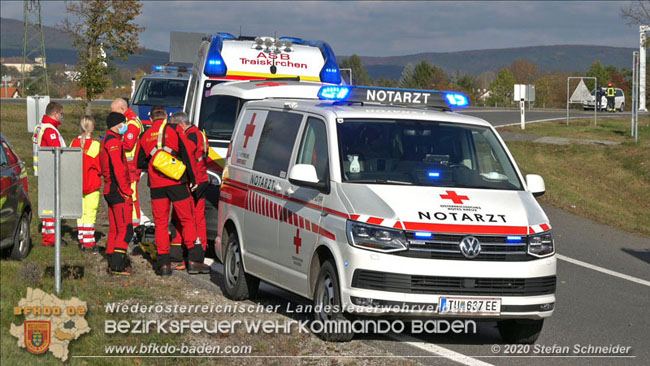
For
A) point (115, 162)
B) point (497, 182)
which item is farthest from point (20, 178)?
point (497, 182)

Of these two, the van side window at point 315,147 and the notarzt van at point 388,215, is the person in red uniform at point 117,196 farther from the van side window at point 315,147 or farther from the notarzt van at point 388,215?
the van side window at point 315,147

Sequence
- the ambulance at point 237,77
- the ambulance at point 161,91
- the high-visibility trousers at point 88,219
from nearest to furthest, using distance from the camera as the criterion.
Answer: the high-visibility trousers at point 88,219 → the ambulance at point 237,77 → the ambulance at point 161,91

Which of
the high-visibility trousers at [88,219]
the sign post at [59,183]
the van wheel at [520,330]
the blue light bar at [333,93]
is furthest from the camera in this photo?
the high-visibility trousers at [88,219]

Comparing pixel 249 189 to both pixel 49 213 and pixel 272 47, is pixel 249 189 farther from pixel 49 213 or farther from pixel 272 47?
pixel 272 47

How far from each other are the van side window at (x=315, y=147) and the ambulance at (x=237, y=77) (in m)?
3.75

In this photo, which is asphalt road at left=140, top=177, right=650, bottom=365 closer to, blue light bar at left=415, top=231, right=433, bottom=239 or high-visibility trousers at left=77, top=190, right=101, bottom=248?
blue light bar at left=415, top=231, right=433, bottom=239

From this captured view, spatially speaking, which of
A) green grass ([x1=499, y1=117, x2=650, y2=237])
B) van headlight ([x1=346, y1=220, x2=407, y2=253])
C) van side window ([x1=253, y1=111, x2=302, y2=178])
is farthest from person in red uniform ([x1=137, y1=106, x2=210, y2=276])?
green grass ([x1=499, y1=117, x2=650, y2=237])

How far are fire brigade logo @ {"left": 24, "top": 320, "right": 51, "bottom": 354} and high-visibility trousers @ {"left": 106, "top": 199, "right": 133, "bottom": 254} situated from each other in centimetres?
317

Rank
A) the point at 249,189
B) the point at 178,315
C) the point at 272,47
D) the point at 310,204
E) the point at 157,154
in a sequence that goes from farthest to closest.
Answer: the point at 272,47 → the point at 157,154 → the point at 249,189 → the point at 178,315 → the point at 310,204

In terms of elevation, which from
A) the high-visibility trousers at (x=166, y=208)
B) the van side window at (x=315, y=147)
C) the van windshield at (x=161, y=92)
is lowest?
the high-visibility trousers at (x=166, y=208)

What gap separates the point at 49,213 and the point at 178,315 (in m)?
→ 1.56

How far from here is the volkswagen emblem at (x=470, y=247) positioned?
7.61 metres

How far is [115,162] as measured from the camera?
11.3 metres

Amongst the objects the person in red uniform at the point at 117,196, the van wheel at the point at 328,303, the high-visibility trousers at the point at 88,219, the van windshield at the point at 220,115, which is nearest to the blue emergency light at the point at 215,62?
the van windshield at the point at 220,115
